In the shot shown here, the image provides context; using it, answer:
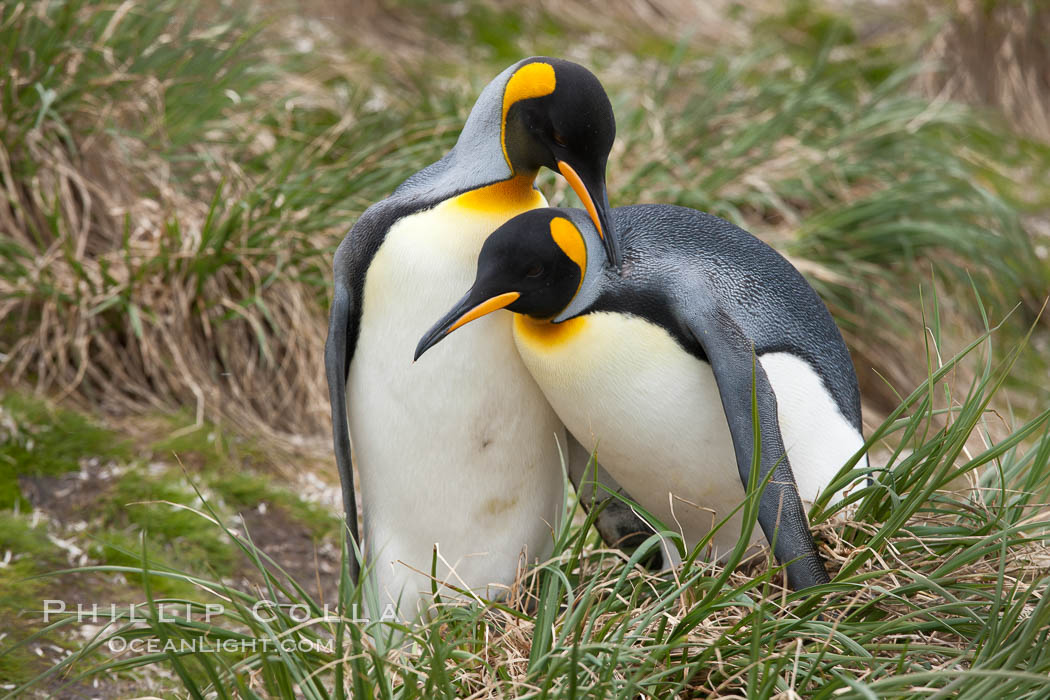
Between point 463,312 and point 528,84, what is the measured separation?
45 centimetres

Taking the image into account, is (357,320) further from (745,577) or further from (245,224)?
(245,224)

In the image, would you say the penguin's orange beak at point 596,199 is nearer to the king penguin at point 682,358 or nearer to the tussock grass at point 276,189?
the king penguin at point 682,358

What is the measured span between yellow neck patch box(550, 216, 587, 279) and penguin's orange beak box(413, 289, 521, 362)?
0.41ft

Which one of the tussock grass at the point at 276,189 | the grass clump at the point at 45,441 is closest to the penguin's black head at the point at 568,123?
the tussock grass at the point at 276,189

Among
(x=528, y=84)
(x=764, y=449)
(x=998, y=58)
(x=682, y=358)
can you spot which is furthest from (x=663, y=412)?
(x=998, y=58)

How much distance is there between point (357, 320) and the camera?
2.32m

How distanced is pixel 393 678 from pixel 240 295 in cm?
223

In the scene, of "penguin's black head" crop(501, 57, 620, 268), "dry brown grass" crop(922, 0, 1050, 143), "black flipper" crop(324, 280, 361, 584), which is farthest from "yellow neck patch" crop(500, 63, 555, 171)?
"dry brown grass" crop(922, 0, 1050, 143)

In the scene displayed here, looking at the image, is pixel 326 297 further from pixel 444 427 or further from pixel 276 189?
pixel 444 427

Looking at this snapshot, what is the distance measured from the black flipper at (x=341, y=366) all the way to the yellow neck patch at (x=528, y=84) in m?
0.50

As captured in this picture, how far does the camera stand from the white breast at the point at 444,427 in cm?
217

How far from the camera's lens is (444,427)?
2240 millimetres

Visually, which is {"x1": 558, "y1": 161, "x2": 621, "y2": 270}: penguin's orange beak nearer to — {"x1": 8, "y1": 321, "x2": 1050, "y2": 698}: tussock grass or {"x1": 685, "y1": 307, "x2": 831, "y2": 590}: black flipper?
{"x1": 685, "y1": 307, "x2": 831, "y2": 590}: black flipper

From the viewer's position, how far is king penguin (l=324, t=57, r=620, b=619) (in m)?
2.06
